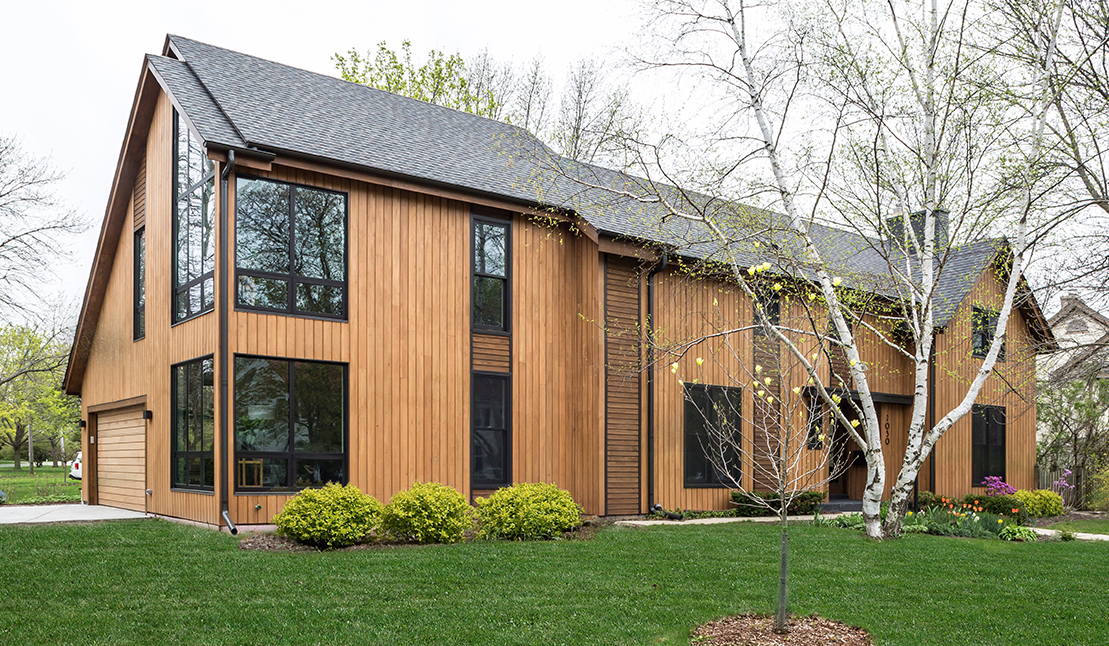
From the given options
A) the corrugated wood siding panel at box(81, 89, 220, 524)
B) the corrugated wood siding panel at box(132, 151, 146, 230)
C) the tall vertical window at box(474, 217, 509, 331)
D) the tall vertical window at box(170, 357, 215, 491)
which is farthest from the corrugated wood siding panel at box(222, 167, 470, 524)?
the corrugated wood siding panel at box(132, 151, 146, 230)

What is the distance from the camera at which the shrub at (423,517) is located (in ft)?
32.0

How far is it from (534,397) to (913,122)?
6945 mm

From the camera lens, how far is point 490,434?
12742mm

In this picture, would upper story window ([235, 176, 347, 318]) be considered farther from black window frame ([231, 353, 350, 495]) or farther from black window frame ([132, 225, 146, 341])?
black window frame ([132, 225, 146, 341])

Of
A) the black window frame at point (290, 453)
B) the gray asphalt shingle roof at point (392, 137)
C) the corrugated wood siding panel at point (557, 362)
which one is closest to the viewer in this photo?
the black window frame at point (290, 453)

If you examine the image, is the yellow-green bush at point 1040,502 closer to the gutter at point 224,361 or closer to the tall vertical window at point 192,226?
the gutter at point 224,361

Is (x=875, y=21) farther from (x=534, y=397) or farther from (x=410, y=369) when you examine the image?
(x=410, y=369)

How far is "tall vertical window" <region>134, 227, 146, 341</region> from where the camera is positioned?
1394 cm

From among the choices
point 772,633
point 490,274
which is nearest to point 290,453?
point 490,274

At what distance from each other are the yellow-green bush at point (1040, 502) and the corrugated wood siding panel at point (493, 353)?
11452 mm

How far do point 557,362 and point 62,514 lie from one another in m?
8.43

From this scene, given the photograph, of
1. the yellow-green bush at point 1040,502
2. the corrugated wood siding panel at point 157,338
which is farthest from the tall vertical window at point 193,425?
the yellow-green bush at point 1040,502

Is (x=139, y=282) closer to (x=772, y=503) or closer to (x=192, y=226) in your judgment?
(x=192, y=226)

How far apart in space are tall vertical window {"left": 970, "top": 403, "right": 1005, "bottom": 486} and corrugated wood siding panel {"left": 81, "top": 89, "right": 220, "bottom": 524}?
Result: 55.2ft
